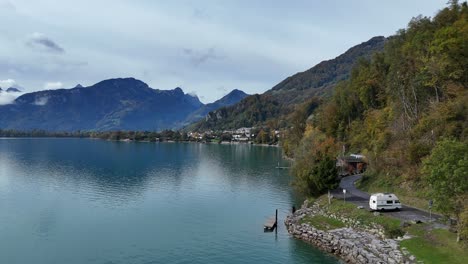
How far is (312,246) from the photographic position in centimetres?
4369

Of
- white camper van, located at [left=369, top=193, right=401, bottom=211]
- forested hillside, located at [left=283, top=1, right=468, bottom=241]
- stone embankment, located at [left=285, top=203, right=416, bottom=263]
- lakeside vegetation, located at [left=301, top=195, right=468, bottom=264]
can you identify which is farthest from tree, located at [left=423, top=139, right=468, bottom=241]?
white camper van, located at [left=369, top=193, right=401, bottom=211]

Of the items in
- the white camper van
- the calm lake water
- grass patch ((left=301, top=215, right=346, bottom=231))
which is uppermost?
the white camper van

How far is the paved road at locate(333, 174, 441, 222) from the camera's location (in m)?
43.3

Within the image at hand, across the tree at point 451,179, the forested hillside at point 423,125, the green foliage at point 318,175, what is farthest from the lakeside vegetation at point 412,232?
the green foliage at point 318,175

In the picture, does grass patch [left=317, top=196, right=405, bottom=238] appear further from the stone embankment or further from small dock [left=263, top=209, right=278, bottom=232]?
small dock [left=263, top=209, right=278, bottom=232]

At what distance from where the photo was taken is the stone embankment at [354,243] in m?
34.5

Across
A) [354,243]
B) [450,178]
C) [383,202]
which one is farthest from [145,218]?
[450,178]

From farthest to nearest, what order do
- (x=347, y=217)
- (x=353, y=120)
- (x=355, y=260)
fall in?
(x=353, y=120)
(x=347, y=217)
(x=355, y=260)

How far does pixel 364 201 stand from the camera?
5366 cm

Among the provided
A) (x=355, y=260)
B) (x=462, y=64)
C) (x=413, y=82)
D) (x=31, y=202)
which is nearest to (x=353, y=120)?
(x=413, y=82)

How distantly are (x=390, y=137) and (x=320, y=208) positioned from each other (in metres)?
21.2

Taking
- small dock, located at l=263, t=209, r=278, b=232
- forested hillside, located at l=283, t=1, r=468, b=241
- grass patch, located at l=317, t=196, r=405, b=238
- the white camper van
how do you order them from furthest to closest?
1. small dock, located at l=263, t=209, r=278, b=232
2. the white camper van
3. grass patch, located at l=317, t=196, r=405, b=238
4. forested hillside, located at l=283, t=1, r=468, b=241

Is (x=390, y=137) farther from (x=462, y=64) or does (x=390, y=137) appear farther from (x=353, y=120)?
(x=353, y=120)

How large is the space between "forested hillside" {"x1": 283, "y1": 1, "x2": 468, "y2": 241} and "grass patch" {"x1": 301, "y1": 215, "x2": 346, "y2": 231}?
8991mm
